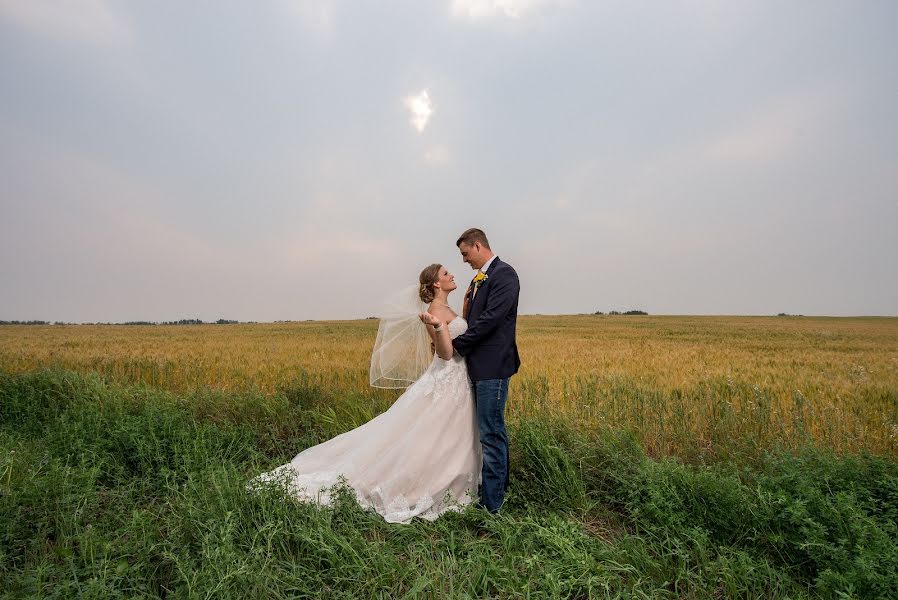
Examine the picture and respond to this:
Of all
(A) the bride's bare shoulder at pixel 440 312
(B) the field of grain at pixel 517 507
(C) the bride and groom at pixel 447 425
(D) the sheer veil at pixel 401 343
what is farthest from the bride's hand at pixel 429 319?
(B) the field of grain at pixel 517 507

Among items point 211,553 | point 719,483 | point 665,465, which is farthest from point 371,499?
point 719,483

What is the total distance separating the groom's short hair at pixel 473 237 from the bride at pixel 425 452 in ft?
1.55

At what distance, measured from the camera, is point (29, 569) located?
12.1 feet

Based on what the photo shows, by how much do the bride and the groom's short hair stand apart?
1.55ft

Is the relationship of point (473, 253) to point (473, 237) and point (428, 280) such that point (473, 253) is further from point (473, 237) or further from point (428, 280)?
point (428, 280)

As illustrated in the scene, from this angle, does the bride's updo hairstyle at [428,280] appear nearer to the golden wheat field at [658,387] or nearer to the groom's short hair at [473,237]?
the groom's short hair at [473,237]

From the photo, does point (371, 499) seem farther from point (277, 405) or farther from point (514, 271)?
point (277, 405)

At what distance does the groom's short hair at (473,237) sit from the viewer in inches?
184

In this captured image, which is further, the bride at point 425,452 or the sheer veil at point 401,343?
the sheer veil at point 401,343

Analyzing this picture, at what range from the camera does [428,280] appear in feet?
16.3

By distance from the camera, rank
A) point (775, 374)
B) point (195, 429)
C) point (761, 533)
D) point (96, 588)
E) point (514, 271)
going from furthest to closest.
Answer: point (775, 374) < point (195, 429) < point (514, 271) < point (761, 533) < point (96, 588)

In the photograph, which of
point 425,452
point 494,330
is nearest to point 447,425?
point 425,452

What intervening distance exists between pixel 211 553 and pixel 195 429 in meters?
3.94

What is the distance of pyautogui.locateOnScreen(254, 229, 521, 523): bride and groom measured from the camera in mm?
4543
